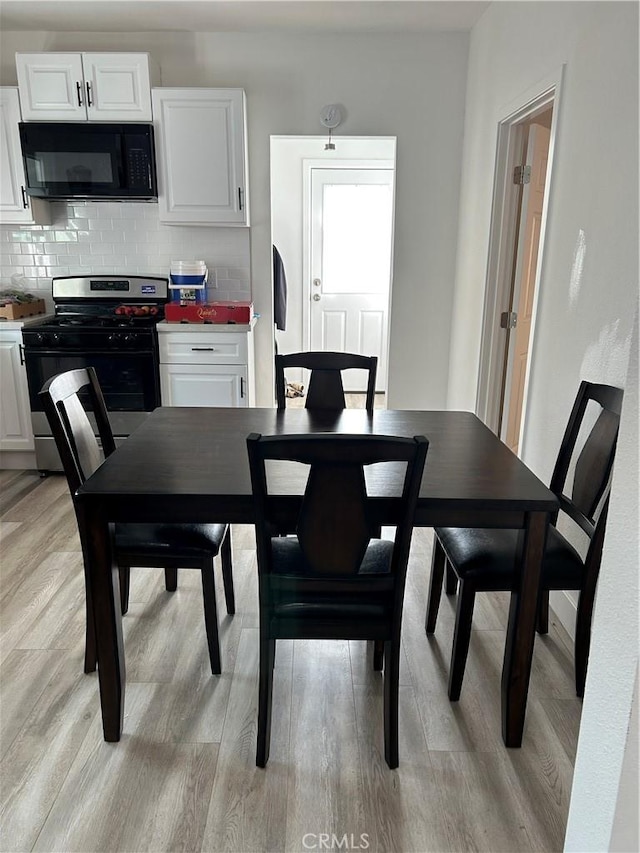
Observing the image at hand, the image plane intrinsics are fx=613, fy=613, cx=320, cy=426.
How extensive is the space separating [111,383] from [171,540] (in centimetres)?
210

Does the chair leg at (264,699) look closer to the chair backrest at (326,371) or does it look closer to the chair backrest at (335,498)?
the chair backrest at (335,498)

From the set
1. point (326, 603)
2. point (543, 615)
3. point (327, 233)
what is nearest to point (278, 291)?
point (327, 233)

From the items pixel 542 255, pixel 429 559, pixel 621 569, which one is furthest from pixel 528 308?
pixel 621 569

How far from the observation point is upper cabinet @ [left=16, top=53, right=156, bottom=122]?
11.6 feet

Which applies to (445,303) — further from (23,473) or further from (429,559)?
(23,473)

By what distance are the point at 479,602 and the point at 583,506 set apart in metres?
0.79

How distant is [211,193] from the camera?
3770 millimetres

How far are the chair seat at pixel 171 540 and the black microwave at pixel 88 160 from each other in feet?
8.25

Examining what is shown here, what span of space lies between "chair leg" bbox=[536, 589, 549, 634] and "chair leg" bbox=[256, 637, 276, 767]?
3.42ft

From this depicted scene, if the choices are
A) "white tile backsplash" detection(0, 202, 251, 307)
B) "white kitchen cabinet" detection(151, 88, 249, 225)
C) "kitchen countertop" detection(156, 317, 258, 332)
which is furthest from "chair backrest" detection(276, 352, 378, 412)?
"white tile backsplash" detection(0, 202, 251, 307)

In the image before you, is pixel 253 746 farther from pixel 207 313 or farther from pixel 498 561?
pixel 207 313

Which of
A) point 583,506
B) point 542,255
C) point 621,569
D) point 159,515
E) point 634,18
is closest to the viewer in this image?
point 621,569

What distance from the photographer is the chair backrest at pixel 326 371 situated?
2.52m

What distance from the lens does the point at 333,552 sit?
1569 mm
